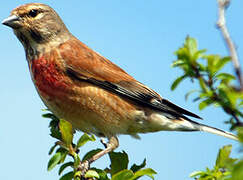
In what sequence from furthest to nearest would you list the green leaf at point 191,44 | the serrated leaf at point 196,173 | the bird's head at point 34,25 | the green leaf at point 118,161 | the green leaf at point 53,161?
1. the bird's head at point 34,25
2. the green leaf at point 118,161
3. the green leaf at point 53,161
4. the serrated leaf at point 196,173
5. the green leaf at point 191,44

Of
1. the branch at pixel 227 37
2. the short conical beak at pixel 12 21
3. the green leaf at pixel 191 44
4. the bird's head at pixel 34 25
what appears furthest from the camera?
the bird's head at pixel 34 25

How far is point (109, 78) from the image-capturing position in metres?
4.91

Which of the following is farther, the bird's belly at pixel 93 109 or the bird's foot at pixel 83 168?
the bird's belly at pixel 93 109

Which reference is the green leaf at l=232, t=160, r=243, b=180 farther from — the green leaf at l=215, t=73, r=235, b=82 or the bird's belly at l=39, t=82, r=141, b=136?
the bird's belly at l=39, t=82, r=141, b=136

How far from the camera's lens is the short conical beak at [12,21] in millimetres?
4723

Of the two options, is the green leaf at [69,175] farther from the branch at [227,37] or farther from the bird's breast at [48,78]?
the branch at [227,37]

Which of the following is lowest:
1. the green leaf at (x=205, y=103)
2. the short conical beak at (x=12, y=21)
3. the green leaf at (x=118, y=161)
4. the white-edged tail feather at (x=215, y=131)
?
the green leaf at (x=205, y=103)

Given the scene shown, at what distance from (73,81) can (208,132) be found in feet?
5.69

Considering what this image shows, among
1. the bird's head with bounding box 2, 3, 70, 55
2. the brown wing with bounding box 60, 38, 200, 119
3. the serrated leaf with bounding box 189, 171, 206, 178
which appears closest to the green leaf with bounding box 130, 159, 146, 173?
the serrated leaf with bounding box 189, 171, 206, 178

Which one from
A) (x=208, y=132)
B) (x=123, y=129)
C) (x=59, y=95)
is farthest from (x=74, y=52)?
(x=208, y=132)

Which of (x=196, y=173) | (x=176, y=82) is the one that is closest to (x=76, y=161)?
(x=196, y=173)

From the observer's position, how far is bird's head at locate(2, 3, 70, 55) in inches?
191

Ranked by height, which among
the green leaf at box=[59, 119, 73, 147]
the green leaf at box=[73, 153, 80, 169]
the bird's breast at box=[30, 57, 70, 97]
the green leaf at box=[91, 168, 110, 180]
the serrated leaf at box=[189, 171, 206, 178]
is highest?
the bird's breast at box=[30, 57, 70, 97]

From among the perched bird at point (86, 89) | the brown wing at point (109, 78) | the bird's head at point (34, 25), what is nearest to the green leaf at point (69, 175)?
the perched bird at point (86, 89)
